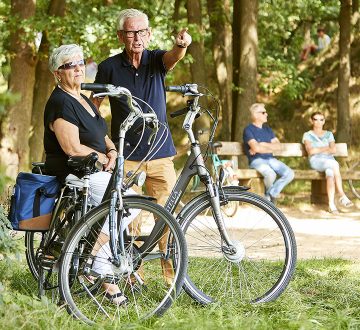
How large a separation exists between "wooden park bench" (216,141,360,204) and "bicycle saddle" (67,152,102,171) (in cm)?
732

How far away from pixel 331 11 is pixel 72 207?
19447mm

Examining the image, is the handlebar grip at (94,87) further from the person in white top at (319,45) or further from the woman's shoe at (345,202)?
the person in white top at (319,45)

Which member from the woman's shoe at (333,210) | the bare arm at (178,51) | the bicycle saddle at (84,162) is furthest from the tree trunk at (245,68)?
the bicycle saddle at (84,162)

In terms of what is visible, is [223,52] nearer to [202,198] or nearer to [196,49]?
[196,49]

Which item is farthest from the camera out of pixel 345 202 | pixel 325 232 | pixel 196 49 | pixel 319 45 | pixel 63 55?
pixel 319 45

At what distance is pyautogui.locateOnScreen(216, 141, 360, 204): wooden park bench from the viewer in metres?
13.5

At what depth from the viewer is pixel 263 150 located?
1337cm

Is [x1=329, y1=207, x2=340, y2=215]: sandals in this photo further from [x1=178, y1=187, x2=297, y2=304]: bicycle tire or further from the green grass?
[x1=178, y1=187, x2=297, y2=304]: bicycle tire

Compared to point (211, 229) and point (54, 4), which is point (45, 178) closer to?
point (211, 229)

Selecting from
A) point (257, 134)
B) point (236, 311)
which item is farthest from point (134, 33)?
point (257, 134)

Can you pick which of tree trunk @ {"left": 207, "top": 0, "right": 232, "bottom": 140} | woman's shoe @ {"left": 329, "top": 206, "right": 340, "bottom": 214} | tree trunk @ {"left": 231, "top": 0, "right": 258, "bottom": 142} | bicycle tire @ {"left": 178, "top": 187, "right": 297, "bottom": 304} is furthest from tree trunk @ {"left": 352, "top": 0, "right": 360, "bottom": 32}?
bicycle tire @ {"left": 178, "top": 187, "right": 297, "bottom": 304}

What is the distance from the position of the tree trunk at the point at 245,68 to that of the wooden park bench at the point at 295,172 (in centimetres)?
141

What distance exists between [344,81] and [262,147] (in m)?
7.59

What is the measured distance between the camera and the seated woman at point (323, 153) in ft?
45.5
